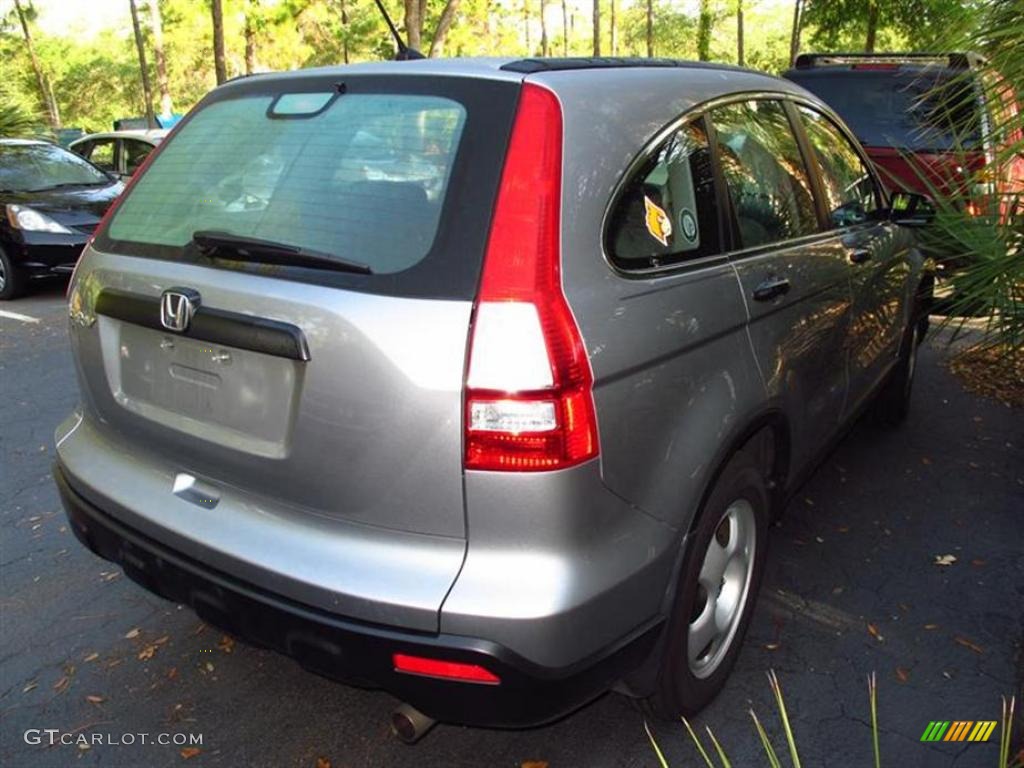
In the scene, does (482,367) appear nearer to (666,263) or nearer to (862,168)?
(666,263)

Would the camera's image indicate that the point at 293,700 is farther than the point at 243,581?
Yes

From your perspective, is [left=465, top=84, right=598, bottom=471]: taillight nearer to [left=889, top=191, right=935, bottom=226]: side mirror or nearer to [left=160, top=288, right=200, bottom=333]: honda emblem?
[left=160, top=288, right=200, bottom=333]: honda emblem

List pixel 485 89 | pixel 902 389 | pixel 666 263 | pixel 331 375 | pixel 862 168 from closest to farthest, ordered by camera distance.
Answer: pixel 331 375, pixel 485 89, pixel 666 263, pixel 862 168, pixel 902 389

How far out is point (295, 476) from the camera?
77.7 inches

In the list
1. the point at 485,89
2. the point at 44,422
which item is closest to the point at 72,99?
the point at 44,422

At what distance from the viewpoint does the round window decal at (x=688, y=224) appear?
2.30 metres

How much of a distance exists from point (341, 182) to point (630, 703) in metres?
1.74

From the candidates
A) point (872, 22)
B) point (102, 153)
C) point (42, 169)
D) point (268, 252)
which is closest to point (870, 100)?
point (268, 252)

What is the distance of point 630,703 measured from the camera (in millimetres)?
2580

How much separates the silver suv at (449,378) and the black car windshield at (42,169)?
7799 mm

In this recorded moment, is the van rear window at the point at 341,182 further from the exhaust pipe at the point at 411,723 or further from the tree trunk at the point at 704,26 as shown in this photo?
the tree trunk at the point at 704,26

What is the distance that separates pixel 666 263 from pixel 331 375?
2.93 feet

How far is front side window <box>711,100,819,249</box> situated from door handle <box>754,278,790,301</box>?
13 centimetres

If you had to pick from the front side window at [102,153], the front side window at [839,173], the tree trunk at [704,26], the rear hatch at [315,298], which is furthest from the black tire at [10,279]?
the tree trunk at [704,26]
